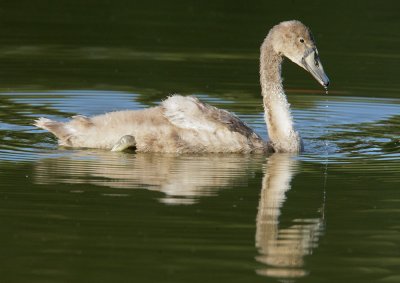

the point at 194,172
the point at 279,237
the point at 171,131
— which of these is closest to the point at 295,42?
the point at 171,131

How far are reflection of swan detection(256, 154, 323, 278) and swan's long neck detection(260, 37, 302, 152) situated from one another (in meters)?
1.79

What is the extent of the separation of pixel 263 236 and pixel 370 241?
71 cm

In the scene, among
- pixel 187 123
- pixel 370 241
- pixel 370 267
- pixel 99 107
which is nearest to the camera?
pixel 370 267

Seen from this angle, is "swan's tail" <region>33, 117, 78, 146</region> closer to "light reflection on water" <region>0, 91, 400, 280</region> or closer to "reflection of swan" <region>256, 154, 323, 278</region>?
"light reflection on water" <region>0, 91, 400, 280</region>

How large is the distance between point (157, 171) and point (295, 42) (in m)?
2.32

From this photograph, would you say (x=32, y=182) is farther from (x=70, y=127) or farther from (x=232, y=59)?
(x=232, y=59)

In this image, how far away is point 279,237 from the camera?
8547 mm

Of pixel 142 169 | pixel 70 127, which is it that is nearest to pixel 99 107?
pixel 70 127

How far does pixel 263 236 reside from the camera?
848 centimetres

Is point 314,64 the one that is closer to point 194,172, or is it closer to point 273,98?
point 273,98

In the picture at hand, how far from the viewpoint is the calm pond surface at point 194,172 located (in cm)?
790

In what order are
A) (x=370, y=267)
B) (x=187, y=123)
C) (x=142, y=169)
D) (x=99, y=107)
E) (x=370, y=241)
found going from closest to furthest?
(x=370, y=267) < (x=370, y=241) < (x=142, y=169) < (x=187, y=123) < (x=99, y=107)

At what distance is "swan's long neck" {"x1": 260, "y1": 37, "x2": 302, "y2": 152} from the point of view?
1197 cm

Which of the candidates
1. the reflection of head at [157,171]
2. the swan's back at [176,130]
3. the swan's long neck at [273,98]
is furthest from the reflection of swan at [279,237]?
the swan's long neck at [273,98]
